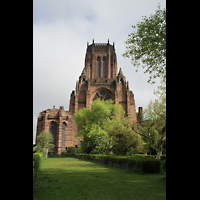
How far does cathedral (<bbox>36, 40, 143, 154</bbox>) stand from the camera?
157 feet

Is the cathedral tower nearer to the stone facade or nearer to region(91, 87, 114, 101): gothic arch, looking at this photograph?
region(91, 87, 114, 101): gothic arch

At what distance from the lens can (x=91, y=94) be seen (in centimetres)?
5184

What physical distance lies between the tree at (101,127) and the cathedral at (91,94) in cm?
1077

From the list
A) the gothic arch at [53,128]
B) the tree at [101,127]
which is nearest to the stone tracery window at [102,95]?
the gothic arch at [53,128]

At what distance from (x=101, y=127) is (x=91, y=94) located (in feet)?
64.0

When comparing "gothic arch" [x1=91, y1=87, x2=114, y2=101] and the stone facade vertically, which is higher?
"gothic arch" [x1=91, y1=87, x2=114, y2=101]

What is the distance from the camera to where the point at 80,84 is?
52812 mm

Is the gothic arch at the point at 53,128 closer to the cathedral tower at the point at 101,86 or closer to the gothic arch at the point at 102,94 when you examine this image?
the cathedral tower at the point at 101,86

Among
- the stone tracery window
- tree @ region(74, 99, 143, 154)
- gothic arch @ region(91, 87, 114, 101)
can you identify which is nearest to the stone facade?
gothic arch @ region(91, 87, 114, 101)

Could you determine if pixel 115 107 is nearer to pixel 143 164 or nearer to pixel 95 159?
pixel 95 159

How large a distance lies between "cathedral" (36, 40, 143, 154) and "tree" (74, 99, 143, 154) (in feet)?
35.3

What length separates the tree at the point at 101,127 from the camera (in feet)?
68.8

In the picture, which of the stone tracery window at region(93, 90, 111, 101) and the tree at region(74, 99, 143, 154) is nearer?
the tree at region(74, 99, 143, 154)
